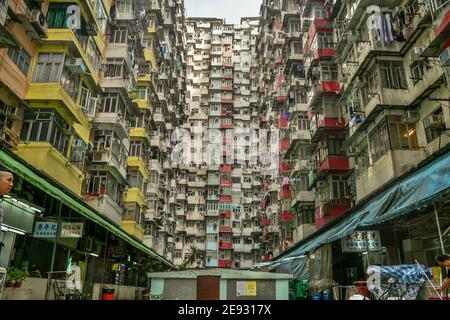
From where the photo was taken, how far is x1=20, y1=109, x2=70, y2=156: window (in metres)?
17.1

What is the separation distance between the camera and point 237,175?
2709 inches

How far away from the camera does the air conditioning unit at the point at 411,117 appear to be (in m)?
18.4

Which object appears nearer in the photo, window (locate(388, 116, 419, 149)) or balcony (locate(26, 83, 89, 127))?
balcony (locate(26, 83, 89, 127))

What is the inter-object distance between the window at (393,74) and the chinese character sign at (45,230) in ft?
58.0

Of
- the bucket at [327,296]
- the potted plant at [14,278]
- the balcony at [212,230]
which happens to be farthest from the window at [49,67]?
the balcony at [212,230]

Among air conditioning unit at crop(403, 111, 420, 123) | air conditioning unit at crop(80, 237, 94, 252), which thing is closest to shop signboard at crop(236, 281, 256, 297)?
air conditioning unit at crop(80, 237, 94, 252)

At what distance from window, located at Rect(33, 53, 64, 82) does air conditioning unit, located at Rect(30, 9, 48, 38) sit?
1.06m

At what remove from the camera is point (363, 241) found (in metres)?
16.4

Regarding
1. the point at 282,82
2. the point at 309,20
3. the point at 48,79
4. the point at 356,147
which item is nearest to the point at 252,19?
the point at 282,82

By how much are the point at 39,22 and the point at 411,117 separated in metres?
19.3

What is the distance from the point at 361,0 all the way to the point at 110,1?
58.4 ft

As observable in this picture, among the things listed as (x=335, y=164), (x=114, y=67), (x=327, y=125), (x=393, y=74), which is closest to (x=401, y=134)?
(x=393, y=74)

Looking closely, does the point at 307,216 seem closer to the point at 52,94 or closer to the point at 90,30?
the point at 90,30

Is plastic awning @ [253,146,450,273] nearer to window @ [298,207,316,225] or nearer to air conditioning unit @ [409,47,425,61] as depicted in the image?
air conditioning unit @ [409,47,425,61]
